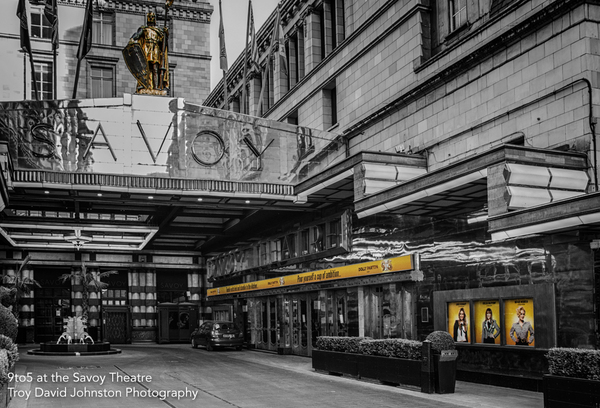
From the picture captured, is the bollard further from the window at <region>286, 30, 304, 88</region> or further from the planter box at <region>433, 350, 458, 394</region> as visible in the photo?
the window at <region>286, 30, 304, 88</region>

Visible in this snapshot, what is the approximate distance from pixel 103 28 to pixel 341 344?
39.0 m

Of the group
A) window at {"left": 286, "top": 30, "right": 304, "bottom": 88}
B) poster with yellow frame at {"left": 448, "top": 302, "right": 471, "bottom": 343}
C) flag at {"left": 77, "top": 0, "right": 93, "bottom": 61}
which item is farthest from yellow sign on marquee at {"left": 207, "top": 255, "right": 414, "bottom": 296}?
flag at {"left": 77, "top": 0, "right": 93, "bottom": 61}

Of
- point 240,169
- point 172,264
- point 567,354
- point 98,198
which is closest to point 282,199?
point 240,169

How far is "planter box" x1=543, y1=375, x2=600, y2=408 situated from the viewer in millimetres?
11992

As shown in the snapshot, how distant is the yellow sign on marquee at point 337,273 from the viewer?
22.2m

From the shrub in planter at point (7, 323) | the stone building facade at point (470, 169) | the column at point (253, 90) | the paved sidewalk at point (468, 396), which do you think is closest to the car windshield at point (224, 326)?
the stone building facade at point (470, 169)

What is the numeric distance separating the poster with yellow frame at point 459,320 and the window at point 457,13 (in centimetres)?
801

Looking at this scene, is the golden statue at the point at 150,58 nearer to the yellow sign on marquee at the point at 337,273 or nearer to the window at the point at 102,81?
the yellow sign on marquee at the point at 337,273

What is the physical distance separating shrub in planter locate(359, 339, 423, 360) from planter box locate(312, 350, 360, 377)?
0.59m

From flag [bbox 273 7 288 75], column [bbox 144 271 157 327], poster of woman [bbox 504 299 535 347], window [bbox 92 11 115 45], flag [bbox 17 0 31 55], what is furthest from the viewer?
window [bbox 92 11 115 45]

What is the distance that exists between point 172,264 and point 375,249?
88.4 ft

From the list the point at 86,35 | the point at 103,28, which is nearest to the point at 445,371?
the point at 86,35

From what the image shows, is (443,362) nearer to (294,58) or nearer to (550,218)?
(550,218)

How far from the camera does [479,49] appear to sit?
18781mm
